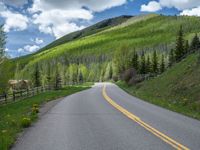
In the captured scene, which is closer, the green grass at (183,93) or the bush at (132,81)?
the green grass at (183,93)

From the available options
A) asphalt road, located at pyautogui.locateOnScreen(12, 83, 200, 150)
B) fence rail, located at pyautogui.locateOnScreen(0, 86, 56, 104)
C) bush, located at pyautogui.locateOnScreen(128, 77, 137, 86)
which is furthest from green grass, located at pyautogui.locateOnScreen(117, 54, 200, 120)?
bush, located at pyautogui.locateOnScreen(128, 77, 137, 86)

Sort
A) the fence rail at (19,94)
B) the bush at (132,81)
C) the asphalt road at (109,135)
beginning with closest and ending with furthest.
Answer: the asphalt road at (109,135) → the fence rail at (19,94) → the bush at (132,81)

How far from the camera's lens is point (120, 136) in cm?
1149

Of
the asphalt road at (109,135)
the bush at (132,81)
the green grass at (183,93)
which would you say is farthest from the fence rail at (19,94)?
the bush at (132,81)

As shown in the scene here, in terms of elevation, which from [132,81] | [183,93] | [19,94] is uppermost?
[132,81]

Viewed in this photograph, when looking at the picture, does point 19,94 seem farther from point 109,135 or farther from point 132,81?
point 132,81

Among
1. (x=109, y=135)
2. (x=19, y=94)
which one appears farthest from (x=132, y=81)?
(x=109, y=135)

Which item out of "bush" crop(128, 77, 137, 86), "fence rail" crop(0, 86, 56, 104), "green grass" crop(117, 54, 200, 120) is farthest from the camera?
"bush" crop(128, 77, 137, 86)

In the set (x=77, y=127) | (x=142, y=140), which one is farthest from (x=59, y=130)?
(x=142, y=140)

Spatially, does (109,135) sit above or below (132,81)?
below

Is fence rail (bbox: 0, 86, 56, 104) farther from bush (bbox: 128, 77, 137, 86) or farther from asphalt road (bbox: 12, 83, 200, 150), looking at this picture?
bush (bbox: 128, 77, 137, 86)

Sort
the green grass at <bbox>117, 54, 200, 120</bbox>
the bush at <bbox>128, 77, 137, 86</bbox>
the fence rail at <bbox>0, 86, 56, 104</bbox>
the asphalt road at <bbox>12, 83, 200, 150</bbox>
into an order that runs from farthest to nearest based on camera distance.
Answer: the bush at <bbox>128, 77, 137, 86</bbox> → the fence rail at <bbox>0, 86, 56, 104</bbox> → the green grass at <bbox>117, 54, 200, 120</bbox> → the asphalt road at <bbox>12, 83, 200, 150</bbox>

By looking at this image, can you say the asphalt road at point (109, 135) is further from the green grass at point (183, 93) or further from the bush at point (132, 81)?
the bush at point (132, 81)

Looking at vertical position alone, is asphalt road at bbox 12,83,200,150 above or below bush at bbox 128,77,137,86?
below
